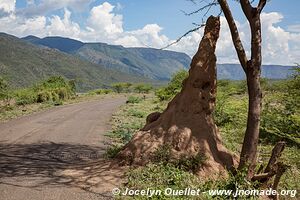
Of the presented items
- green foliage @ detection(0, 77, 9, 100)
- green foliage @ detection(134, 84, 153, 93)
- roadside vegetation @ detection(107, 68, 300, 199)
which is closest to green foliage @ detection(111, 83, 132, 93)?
green foliage @ detection(134, 84, 153, 93)

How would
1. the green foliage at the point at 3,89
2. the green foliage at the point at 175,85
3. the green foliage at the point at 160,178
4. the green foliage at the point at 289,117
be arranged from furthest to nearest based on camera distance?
1. the green foliage at the point at 175,85
2. the green foliage at the point at 3,89
3. the green foliage at the point at 289,117
4. the green foliage at the point at 160,178

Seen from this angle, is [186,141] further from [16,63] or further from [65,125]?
[16,63]

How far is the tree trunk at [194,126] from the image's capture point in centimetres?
878

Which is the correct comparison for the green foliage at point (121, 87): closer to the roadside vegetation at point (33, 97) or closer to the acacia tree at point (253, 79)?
the roadside vegetation at point (33, 97)

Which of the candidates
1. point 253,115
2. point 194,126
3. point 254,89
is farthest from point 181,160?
point 254,89

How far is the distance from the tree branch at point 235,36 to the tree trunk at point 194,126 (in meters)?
Answer: 1.44

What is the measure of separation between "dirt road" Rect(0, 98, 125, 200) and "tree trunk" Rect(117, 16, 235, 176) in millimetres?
926

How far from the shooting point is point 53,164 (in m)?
10.1

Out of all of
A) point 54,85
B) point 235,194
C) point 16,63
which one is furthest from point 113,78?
point 235,194

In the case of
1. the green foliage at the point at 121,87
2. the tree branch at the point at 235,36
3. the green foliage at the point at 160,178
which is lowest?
the green foliage at the point at 121,87

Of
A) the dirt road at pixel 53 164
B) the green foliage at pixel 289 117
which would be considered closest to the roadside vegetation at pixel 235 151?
the green foliage at pixel 289 117

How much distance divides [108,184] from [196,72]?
351cm

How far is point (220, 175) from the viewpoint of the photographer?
827 cm

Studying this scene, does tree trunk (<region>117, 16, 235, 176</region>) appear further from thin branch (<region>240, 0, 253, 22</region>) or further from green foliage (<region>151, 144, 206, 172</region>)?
thin branch (<region>240, 0, 253, 22</region>)
